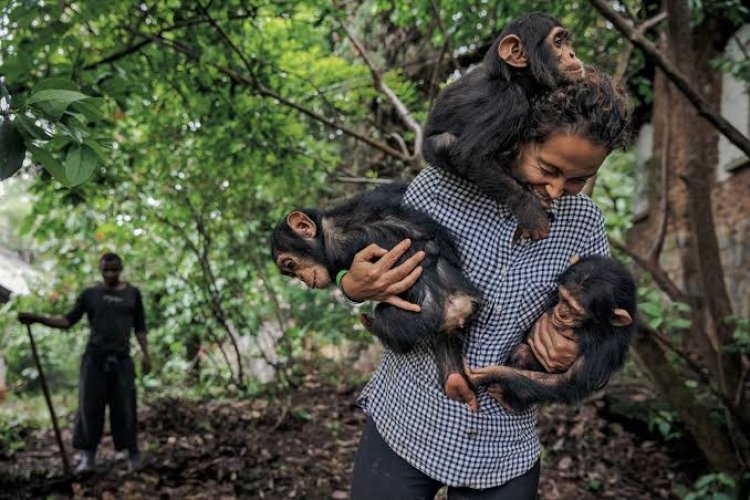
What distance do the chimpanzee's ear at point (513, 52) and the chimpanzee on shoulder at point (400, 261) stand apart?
17.8 inches

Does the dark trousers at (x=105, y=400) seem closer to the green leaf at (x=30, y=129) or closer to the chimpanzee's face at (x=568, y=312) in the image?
the green leaf at (x=30, y=129)

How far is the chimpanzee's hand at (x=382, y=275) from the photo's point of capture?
154cm

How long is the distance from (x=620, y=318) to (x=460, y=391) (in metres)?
0.46

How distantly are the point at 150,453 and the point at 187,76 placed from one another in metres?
3.16

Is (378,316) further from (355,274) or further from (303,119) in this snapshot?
(303,119)

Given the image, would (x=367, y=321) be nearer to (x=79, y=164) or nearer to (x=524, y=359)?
(x=524, y=359)

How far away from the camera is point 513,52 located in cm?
158

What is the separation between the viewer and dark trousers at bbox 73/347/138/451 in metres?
4.87

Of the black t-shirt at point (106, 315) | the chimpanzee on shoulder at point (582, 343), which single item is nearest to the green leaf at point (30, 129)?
the chimpanzee on shoulder at point (582, 343)

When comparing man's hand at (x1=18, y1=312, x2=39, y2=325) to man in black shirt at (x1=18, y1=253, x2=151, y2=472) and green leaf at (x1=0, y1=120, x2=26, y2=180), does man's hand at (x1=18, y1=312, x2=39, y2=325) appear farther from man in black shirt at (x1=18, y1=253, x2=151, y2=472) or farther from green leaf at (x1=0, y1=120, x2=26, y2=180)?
green leaf at (x1=0, y1=120, x2=26, y2=180)

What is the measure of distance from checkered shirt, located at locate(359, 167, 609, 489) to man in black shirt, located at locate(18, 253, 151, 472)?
155 inches

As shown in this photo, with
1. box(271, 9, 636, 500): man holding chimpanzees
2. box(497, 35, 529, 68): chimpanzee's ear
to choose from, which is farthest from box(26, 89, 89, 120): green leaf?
box(497, 35, 529, 68): chimpanzee's ear

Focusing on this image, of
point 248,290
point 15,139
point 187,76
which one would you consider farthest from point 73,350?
point 15,139

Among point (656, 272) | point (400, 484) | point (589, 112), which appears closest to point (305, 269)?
point (400, 484)
